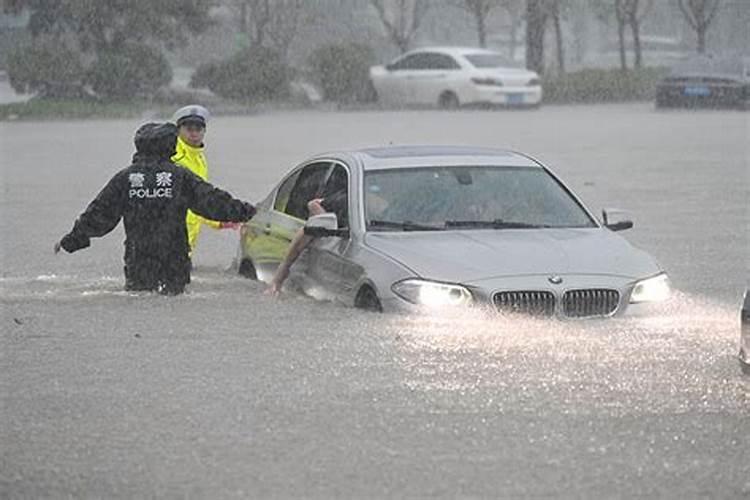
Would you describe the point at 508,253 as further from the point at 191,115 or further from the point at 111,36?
the point at 111,36

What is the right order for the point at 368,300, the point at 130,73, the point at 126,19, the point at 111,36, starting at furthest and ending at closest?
the point at 111,36 < the point at 126,19 < the point at 130,73 < the point at 368,300

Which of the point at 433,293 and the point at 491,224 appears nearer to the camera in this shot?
the point at 433,293

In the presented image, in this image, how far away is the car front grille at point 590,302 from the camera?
12289mm

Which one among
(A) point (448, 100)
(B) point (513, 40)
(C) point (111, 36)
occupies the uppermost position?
(C) point (111, 36)

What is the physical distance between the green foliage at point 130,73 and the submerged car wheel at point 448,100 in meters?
6.44

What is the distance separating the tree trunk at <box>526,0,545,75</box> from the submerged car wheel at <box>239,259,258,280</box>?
143ft

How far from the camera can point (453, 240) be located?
12.9 metres

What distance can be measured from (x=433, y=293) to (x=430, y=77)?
3753 cm

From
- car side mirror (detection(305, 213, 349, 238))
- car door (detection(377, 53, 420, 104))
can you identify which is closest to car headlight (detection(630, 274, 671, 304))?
car side mirror (detection(305, 213, 349, 238))

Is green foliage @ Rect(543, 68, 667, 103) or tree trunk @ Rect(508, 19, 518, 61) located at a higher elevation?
green foliage @ Rect(543, 68, 667, 103)

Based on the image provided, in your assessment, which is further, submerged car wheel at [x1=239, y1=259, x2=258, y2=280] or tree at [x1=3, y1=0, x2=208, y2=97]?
tree at [x1=3, y1=0, x2=208, y2=97]

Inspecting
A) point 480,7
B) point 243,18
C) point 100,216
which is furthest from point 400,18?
point 100,216

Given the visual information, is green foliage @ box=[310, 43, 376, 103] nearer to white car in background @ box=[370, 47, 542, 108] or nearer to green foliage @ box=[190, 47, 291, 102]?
white car in background @ box=[370, 47, 542, 108]

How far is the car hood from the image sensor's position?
40.5ft
